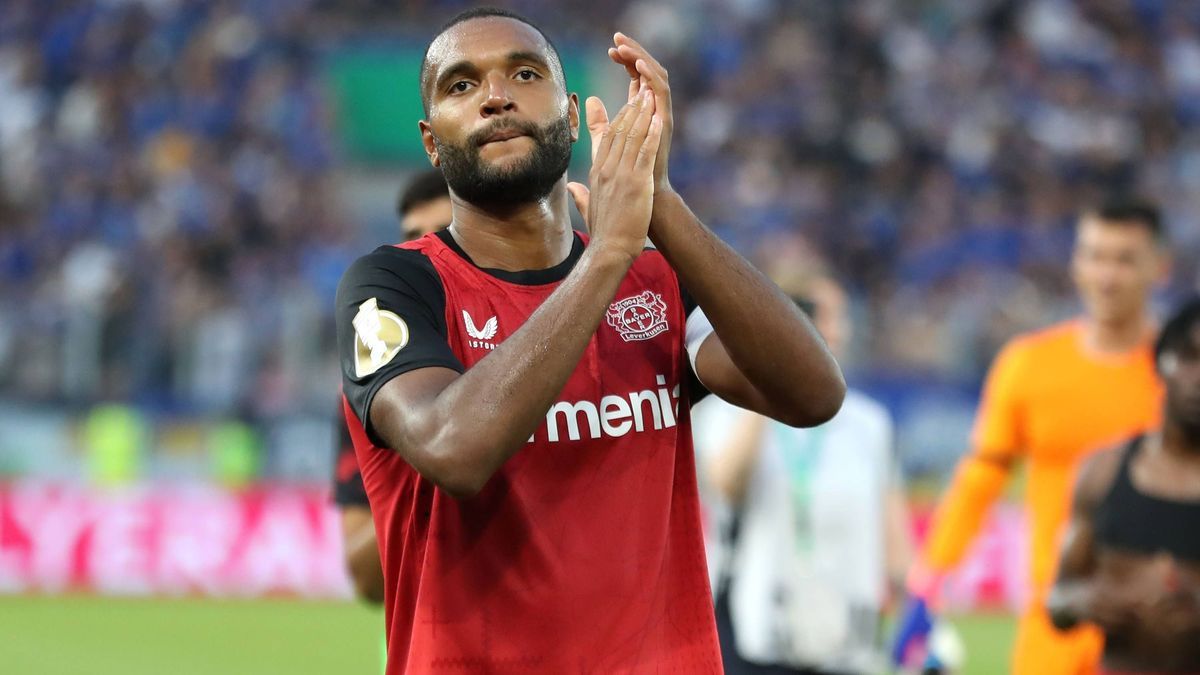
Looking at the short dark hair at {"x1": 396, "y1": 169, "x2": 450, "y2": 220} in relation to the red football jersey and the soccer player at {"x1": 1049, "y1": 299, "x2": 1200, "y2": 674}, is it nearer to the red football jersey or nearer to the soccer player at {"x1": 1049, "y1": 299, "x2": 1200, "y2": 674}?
the red football jersey

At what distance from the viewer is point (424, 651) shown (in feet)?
9.89

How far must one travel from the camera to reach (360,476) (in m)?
4.73

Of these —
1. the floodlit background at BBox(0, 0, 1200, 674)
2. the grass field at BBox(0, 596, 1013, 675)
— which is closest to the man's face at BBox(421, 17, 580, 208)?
the grass field at BBox(0, 596, 1013, 675)

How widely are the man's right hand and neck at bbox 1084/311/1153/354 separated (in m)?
3.97

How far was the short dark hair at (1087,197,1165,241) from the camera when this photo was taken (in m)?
6.51

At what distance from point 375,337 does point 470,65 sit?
0.54m

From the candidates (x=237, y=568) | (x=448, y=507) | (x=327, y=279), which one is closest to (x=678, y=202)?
(x=448, y=507)

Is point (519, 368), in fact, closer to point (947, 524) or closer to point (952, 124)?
point (947, 524)

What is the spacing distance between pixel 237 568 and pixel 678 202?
12960 millimetres

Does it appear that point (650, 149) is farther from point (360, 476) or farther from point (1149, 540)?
point (1149, 540)

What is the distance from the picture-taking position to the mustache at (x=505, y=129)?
9.89 feet

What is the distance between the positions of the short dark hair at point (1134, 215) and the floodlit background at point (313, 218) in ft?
18.9

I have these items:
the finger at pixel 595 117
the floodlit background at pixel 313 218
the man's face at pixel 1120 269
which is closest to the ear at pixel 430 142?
the finger at pixel 595 117

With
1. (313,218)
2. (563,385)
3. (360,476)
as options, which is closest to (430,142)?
(563,385)
